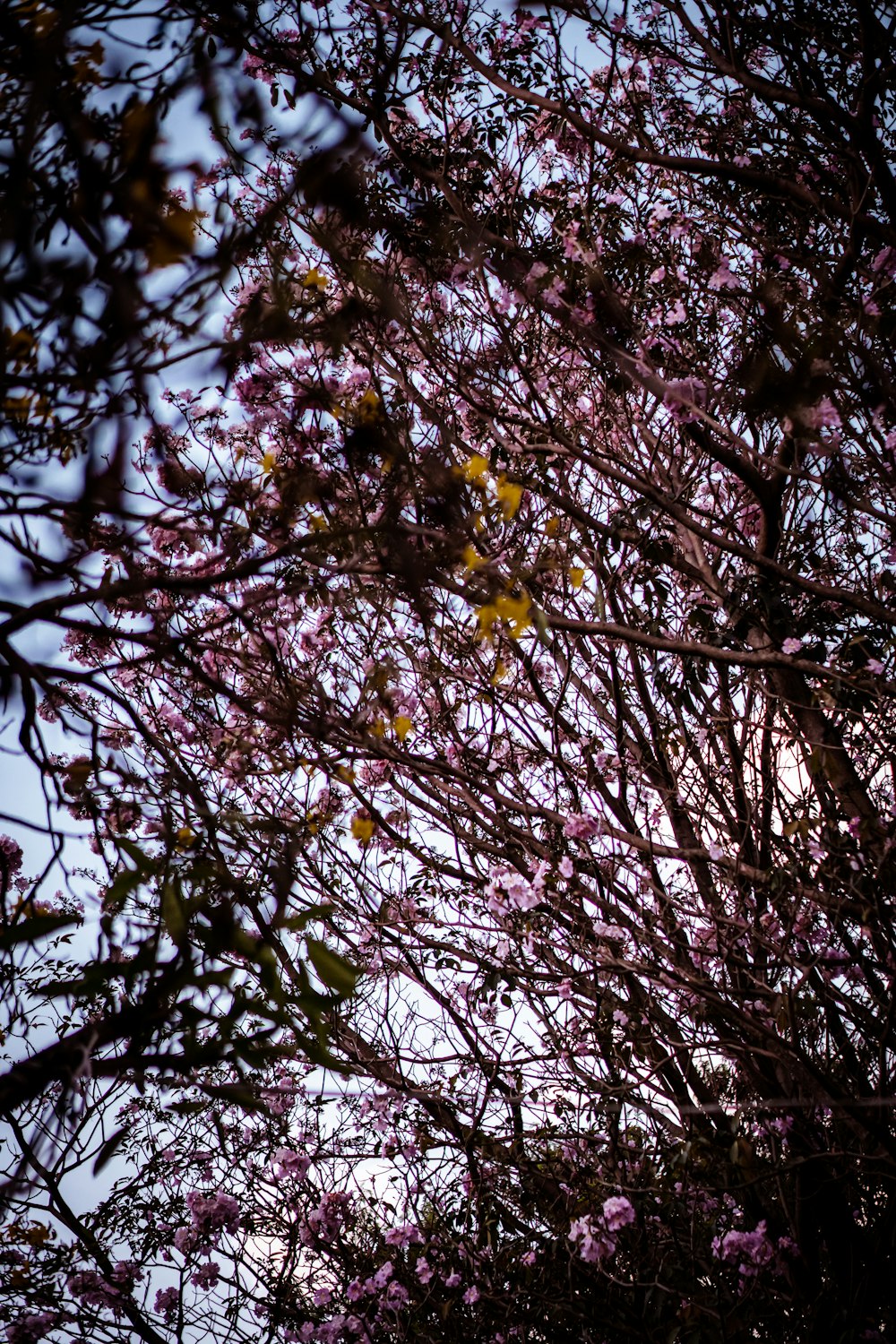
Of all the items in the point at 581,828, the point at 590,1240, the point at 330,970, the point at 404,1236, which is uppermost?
the point at 581,828

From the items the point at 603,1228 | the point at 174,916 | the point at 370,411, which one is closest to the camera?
the point at 174,916

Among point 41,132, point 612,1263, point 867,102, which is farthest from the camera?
point 612,1263

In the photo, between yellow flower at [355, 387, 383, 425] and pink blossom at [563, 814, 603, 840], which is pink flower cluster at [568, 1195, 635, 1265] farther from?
yellow flower at [355, 387, 383, 425]

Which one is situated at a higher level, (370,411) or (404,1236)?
(370,411)

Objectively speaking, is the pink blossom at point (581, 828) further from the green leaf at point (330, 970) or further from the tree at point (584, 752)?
the green leaf at point (330, 970)

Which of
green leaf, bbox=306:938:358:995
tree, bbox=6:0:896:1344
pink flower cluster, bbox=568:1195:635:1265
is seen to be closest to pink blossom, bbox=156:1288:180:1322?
tree, bbox=6:0:896:1344

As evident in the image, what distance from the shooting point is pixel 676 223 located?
12.5 ft

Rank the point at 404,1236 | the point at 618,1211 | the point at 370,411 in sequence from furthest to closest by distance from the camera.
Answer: the point at 404,1236 < the point at 618,1211 < the point at 370,411

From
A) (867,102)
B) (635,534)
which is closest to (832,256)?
(867,102)

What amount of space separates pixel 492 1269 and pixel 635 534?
2.58 m

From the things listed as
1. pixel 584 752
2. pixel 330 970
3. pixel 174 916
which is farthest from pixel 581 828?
pixel 174 916

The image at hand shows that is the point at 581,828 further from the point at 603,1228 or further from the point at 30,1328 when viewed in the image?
the point at 30,1328

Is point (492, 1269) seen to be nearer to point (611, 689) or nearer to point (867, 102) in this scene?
point (611, 689)

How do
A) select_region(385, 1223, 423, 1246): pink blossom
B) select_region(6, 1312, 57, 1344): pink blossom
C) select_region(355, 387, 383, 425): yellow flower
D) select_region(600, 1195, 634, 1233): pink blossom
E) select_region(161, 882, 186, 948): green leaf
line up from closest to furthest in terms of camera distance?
select_region(161, 882, 186, 948): green leaf, select_region(355, 387, 383, 425): yellow flower, select_region(600, 1195, 634, 1233): pink blossom, select_region(6, 1312, 57, 1344): pink blossom, select_region(385, 1223, 423, 1246): pink blossom
